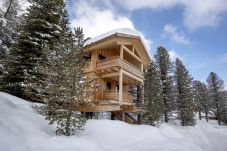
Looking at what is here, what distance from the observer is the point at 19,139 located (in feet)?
23.3

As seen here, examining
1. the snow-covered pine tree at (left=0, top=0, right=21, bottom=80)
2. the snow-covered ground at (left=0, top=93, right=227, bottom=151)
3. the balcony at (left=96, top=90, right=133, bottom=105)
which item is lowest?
the snow-covered ground at (left=0, top=93, right=227, bottom=151)

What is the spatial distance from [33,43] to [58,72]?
6.84 metres

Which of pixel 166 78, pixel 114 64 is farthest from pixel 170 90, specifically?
pixel 114 64

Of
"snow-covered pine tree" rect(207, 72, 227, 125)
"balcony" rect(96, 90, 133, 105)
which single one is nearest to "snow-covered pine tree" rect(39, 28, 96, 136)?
"balcony" rect(96, 90, 133, 105)

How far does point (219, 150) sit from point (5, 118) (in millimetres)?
18031

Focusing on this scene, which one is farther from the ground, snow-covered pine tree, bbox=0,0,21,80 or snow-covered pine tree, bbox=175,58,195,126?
snow-covered pine tree, bbox=0,0,21,80

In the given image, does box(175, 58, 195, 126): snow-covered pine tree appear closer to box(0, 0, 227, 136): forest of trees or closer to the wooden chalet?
box(0, 0, 227, 136): forest of trees

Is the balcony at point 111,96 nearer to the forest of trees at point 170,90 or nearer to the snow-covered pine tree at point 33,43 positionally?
the forest of trees at point 170,90

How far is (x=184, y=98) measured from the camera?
101 feet

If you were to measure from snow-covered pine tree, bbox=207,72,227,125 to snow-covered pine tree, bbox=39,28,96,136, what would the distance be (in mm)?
41733

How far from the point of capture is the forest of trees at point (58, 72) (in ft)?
31.4

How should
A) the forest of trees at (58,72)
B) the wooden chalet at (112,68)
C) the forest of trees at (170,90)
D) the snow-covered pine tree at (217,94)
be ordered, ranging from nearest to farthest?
the forest of trees at (58,72) → the wooden chalet at (112,68) → the forest of trees at (170,90) → the snow-covered pine tree at (217,94)

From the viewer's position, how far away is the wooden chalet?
1710 cm

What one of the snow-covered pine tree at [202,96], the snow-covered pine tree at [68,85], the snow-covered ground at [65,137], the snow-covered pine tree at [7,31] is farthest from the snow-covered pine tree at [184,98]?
the snow-covered pine tree at [7,31]
